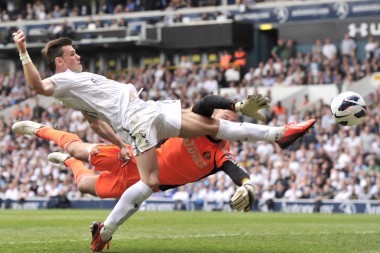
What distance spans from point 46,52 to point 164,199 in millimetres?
15965

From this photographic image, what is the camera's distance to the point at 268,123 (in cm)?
2588

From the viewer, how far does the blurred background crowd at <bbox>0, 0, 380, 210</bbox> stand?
2339 cm

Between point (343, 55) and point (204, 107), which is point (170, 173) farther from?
point (343, 55)

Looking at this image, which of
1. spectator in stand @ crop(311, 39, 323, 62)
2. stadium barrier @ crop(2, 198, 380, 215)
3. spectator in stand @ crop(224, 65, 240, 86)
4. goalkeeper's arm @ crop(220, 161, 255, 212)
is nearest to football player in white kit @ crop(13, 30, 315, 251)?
goalkeeper's arm @ crop(220, 161, 255, 212)

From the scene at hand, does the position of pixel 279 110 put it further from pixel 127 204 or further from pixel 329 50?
pixel 127 204

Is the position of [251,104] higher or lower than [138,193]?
higher

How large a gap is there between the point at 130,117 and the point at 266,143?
1659 centimetres

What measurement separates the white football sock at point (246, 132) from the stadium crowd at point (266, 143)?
35.0 feet

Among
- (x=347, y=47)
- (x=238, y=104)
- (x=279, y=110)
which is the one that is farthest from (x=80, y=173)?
(x=347, y=47)

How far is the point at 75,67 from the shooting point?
9859mm

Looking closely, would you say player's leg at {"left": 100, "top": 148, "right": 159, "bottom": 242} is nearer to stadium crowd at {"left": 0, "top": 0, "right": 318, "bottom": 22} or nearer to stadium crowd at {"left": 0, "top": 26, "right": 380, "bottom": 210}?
stadium crowd at {"left": 0, "top": 26, "right": 380, "bottom": 210}

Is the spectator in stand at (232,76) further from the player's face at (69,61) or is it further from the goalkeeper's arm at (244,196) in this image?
the goalkeeper's arm at (244,196)

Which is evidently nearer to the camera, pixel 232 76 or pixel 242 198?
pixel 242 198

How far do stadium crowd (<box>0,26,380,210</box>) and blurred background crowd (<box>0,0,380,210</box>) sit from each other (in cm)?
3
